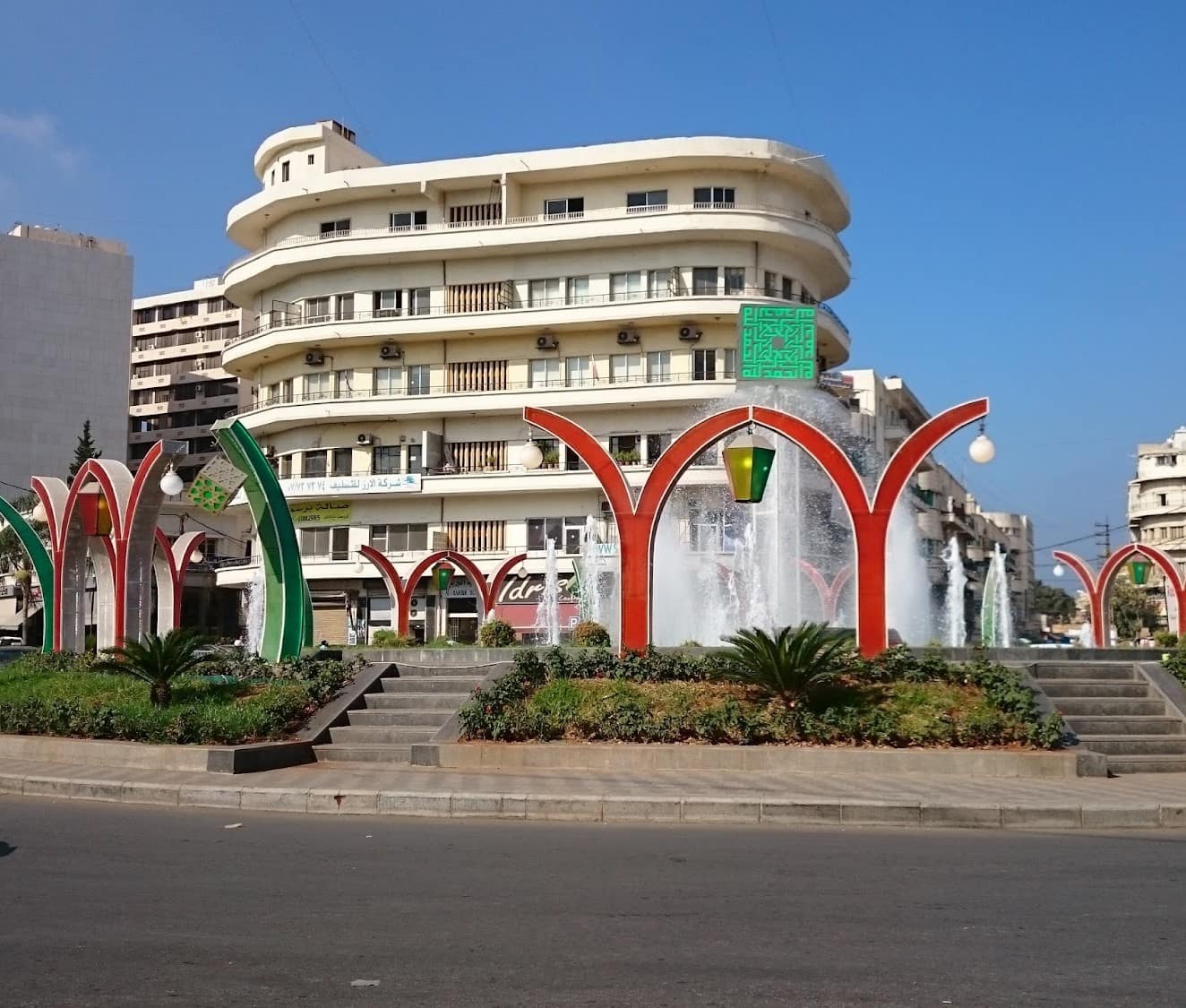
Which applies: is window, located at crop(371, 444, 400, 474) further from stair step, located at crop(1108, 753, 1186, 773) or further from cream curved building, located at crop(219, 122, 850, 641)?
stair step, located at crop(1108, 753, 1186, 773)

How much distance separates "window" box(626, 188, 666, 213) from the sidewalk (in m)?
37.0

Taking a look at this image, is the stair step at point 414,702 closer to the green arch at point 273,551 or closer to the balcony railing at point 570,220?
the green arch at point 273,551

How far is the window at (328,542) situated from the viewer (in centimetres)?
5178

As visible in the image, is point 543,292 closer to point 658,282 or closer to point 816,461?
point 658,282

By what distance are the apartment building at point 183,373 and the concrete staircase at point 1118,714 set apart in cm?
5851

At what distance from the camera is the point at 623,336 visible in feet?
160

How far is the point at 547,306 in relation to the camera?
4959cm

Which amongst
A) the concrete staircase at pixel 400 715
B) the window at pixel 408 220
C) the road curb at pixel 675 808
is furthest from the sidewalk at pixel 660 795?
the window at pixel 408 220

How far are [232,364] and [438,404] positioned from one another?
11.5 meters

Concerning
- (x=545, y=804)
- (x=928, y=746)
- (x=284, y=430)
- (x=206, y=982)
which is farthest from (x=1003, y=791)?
(x=284, y=430)

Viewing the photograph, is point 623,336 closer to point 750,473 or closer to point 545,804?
point 750,473

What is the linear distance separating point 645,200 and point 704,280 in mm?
4006

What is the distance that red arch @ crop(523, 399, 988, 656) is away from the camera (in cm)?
1692

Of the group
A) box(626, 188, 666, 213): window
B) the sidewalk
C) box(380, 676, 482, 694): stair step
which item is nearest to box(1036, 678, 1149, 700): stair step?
the sidewalk
